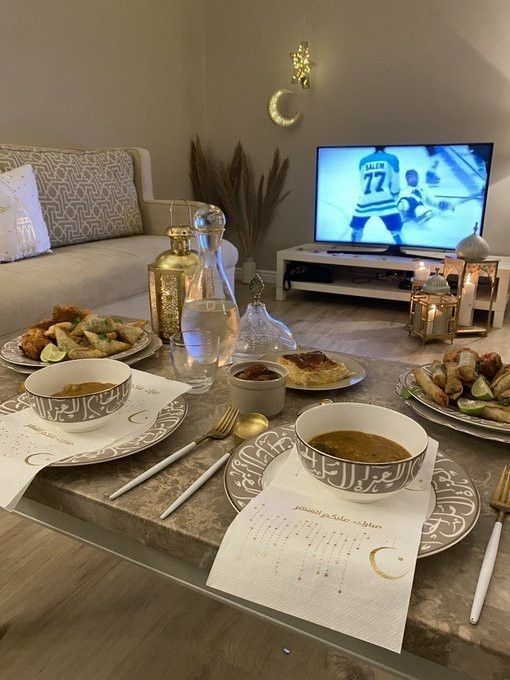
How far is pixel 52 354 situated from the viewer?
93 cm

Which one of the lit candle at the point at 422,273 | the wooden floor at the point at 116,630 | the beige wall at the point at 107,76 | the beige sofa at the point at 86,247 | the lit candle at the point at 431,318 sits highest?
the beige wall at the point at 107,76

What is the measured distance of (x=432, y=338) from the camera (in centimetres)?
270

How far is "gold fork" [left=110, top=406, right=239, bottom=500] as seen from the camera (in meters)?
0.59

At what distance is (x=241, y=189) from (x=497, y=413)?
3.62m

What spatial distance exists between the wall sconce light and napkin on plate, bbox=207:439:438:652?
11.9ft

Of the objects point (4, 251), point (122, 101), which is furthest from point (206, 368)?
point (122, 101)

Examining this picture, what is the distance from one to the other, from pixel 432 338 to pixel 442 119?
1555mm

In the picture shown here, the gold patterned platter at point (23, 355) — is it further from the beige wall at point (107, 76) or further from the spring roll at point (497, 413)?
the beige wall at point (107, 76)

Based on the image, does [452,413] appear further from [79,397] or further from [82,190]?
[82,190]

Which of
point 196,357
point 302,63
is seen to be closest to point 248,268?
point 302,63

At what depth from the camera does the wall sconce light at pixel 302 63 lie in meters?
3.59

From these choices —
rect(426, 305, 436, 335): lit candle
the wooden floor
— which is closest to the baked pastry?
the wooden floor

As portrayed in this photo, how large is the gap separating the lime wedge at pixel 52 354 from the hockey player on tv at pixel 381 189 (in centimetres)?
281

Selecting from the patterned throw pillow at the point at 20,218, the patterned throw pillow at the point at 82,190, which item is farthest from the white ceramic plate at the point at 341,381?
the patterned throw pillow at the point at 82,190
